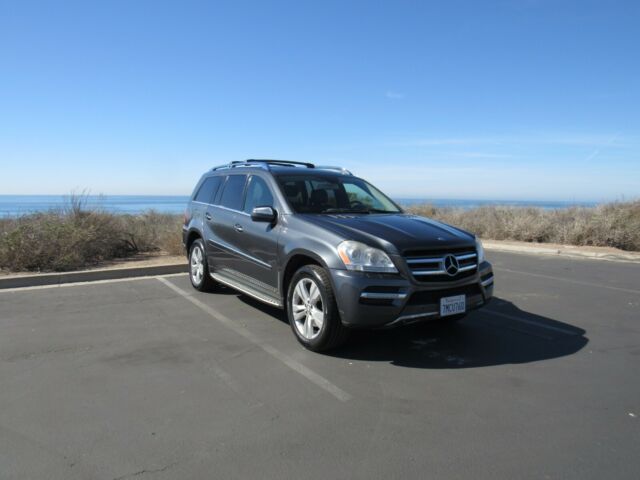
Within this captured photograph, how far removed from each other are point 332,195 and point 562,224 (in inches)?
518

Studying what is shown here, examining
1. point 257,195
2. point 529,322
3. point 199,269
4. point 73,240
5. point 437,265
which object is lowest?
point 529,322

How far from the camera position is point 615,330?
5.66m

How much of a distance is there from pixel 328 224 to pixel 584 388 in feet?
8.60

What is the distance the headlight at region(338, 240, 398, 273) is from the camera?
170 inches

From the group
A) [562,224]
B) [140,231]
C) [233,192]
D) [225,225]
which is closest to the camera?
[225,225]

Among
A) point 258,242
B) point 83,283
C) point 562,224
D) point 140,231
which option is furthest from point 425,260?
point 562,224

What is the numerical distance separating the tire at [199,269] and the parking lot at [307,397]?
0.92 metres

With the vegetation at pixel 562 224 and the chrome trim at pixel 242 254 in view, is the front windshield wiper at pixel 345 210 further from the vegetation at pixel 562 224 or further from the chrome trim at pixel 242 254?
the vegetation at pixel 562 224

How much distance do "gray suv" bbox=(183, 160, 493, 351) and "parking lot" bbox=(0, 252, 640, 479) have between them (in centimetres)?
46

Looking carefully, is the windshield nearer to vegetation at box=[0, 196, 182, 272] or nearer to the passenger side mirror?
the passenger side mirror

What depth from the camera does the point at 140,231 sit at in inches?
500

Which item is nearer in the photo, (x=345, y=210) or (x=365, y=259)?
(x=365, y=259)

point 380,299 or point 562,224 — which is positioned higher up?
point 562,224

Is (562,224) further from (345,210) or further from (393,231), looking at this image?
(393,231)
